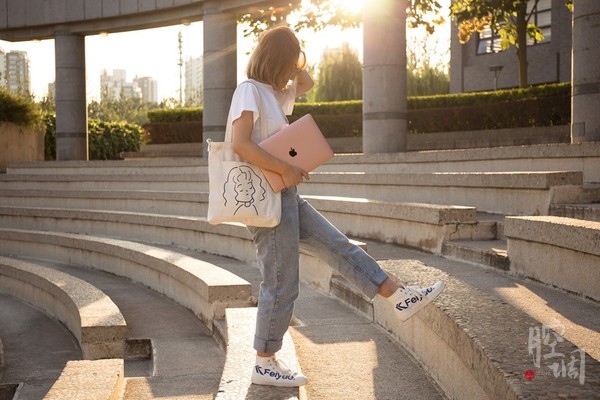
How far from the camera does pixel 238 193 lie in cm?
333

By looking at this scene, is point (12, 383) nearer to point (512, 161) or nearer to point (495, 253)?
point (495, 253)

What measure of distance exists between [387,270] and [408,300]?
3.64ft

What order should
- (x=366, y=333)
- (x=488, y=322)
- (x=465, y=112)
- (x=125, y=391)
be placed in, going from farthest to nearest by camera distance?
1. (x=465, y=112)
2. (x=366, y=333)
3. (x=125, y=391)
4. (x=488, y=322)

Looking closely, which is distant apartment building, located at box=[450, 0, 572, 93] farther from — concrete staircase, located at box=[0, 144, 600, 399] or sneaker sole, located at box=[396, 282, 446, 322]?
sneaker sole, located at box=[396, 282, 446, 322]

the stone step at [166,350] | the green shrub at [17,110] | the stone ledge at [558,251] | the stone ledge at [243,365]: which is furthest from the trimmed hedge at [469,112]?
the stone ledge at [243,365]

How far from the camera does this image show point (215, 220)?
338 cm

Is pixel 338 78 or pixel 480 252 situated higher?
pixel 338 78

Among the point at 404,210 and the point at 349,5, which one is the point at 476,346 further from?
the point at 349,5

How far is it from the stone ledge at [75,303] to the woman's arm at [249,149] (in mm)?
2578

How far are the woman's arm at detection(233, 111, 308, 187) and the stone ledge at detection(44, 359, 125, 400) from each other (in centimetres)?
132

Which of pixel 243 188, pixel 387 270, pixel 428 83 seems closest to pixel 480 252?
pixel 387 270

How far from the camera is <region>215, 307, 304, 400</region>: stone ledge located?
3.43 m

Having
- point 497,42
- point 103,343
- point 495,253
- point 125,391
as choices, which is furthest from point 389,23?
point 497,42

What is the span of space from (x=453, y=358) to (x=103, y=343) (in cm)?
281
